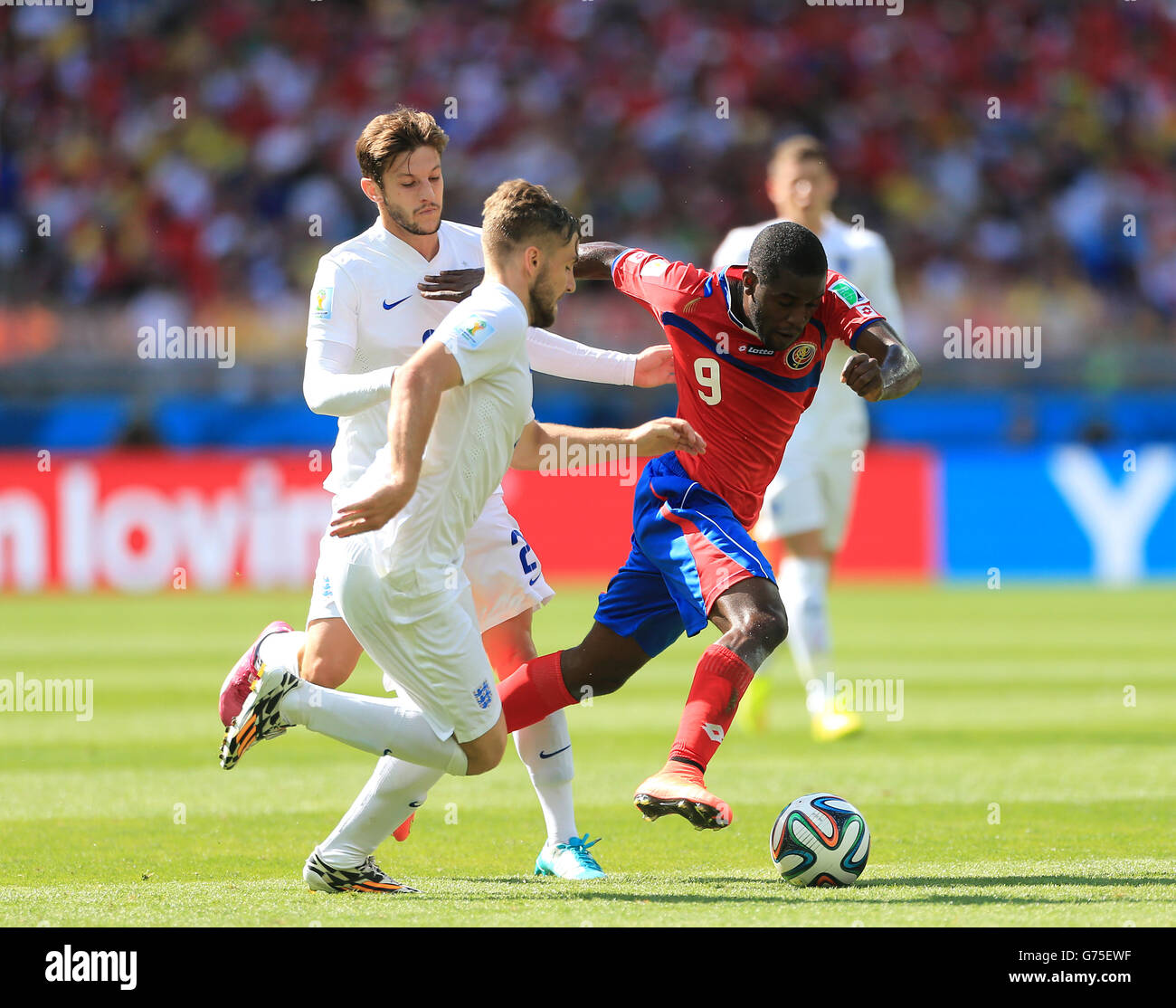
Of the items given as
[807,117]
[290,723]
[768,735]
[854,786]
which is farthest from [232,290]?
[290,723]

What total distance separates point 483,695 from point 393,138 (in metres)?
1.85

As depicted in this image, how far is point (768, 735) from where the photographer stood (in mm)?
9219

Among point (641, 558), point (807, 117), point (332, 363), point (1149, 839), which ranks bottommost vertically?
point (1149, 839)

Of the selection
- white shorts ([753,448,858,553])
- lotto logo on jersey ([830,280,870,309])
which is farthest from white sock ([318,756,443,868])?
white shorts ([753,448,858,553])

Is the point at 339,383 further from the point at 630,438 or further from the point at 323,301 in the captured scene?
the point at 630,438

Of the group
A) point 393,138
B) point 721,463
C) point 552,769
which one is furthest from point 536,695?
point 393,138

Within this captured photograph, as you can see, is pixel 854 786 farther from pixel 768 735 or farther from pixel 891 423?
pixel 891 423

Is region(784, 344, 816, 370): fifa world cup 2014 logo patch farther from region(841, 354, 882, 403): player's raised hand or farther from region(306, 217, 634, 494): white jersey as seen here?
region(306, 217, 634, 494): white jersey

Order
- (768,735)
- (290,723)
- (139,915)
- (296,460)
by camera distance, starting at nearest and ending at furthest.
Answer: (139,915) → (290,723) → (768,735) → (296,460)

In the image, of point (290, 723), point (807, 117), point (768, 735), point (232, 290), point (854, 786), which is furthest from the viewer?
point (807, 117)

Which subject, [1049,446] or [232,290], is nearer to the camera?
[1049,446]

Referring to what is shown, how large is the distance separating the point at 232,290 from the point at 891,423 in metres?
8.39

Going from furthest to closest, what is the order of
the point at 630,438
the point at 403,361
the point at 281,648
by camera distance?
the point at 403,361 → the point at 281,648 → the point at 630,438

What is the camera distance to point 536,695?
5.53 metres
